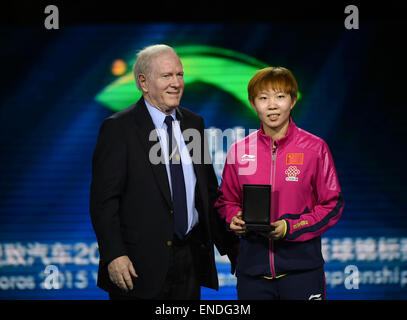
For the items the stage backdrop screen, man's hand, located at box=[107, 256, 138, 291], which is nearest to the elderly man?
man's hand, located at box=[107, 256, 138, 291]

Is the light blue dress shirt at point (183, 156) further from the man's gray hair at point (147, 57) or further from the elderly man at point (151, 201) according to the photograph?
the man's gray hair at point (147, 57)

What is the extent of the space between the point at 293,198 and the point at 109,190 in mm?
978

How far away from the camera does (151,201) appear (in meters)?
2.51

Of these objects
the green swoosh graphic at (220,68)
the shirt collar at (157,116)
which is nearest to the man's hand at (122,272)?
the shirt collar at (157,116)

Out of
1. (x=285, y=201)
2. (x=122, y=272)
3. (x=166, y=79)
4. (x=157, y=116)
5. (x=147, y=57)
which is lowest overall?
(x=122, y=272)

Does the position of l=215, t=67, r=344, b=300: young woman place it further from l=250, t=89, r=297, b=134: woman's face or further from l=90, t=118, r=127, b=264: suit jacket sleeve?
l=90, t=118, r=127, b=264: suit jacket sleeve

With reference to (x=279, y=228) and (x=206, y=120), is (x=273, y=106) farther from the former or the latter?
(x=206, y=120)

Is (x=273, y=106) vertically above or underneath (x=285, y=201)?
above

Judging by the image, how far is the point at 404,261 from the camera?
178 inches

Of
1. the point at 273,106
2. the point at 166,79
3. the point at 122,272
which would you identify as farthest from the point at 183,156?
the point at 122,272

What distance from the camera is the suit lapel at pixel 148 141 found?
2510 millimetres

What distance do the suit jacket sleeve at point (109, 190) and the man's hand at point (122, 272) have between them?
0.03 metres

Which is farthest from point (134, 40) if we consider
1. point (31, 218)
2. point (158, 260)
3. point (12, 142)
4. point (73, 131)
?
point (158, 260)

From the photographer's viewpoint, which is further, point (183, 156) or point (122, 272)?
point (183, 156)
